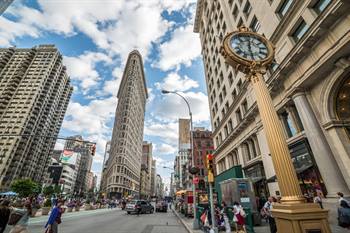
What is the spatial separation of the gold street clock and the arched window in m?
7.27

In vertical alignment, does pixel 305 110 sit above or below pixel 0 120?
below

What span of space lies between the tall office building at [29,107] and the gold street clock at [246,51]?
9441cm

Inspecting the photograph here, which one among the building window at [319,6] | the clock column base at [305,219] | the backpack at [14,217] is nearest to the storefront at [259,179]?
the building window at [319,6]

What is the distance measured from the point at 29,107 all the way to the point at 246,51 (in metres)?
117

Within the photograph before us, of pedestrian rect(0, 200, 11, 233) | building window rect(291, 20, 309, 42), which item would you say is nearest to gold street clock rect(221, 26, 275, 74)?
building window rect(291, 20, 309, 42)

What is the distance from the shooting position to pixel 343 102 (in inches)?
462

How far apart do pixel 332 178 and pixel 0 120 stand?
406ft

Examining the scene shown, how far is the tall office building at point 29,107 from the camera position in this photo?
85.1 m

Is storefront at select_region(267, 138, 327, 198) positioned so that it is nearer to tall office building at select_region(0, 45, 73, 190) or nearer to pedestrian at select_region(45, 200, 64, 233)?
pedestrian at select_region(45, 200, 64, 233)

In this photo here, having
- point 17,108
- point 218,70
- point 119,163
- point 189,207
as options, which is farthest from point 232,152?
point 17,108

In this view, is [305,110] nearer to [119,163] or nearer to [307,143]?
[307,143]

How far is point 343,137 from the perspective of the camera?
35.9ft

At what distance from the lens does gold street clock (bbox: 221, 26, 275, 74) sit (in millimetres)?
7441

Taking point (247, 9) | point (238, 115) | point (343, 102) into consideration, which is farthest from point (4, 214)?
point (247, 9)
